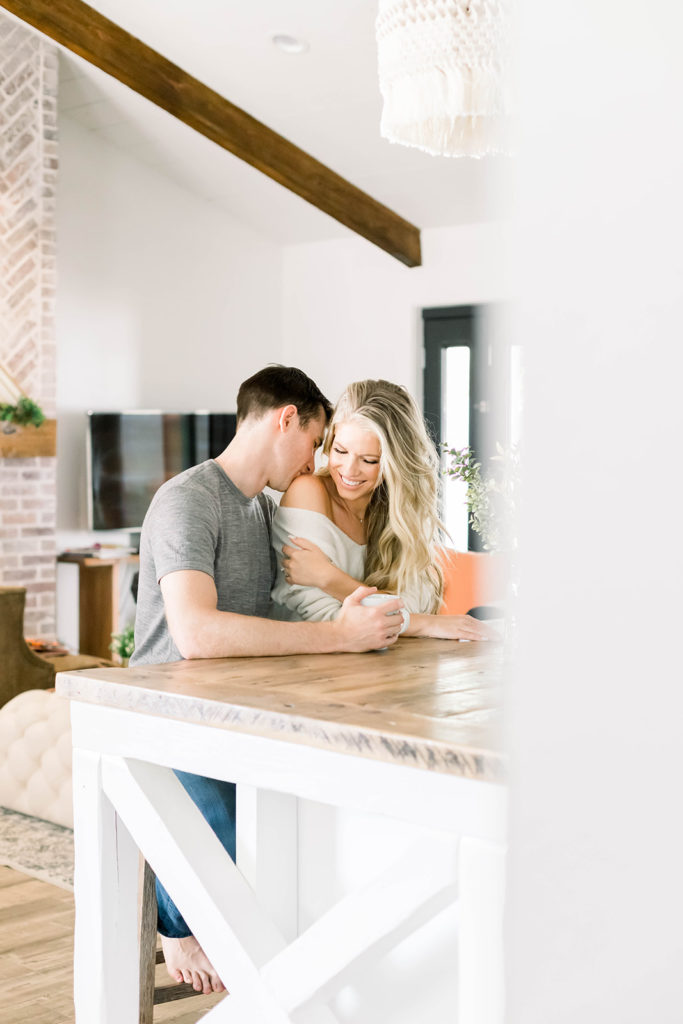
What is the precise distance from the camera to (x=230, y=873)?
1387 mm

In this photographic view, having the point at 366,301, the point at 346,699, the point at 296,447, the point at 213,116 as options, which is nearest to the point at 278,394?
the point at 296,447

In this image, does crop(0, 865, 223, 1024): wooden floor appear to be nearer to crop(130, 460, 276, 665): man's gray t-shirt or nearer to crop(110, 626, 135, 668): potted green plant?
crop(130, 460, 276, 665): man's gray t-shirt

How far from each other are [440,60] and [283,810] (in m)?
1.30

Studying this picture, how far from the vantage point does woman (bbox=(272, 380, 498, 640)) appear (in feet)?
6.73

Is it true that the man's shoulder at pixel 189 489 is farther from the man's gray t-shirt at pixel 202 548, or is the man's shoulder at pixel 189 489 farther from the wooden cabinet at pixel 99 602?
the wooden cabinet at pixel 99 602

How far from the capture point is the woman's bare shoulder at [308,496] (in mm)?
2123

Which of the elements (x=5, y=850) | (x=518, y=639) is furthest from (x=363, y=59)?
(x=518, y=639)

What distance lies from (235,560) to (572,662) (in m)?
1.33

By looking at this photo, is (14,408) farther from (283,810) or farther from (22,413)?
(283,810)

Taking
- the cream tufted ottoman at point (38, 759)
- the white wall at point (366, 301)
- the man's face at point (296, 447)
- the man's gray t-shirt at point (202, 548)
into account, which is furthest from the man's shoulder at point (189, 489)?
A: the white wall at point (366, 301)

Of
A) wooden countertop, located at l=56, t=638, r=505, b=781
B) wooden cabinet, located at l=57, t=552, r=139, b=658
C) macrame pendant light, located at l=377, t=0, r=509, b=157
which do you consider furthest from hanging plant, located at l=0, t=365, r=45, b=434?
wooden countertop, located at l=56, t=638, r=505, b=781

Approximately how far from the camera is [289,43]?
204 inches

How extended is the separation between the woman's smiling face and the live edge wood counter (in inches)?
21.4

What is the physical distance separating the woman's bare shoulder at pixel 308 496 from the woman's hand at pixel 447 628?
0.98 feet
